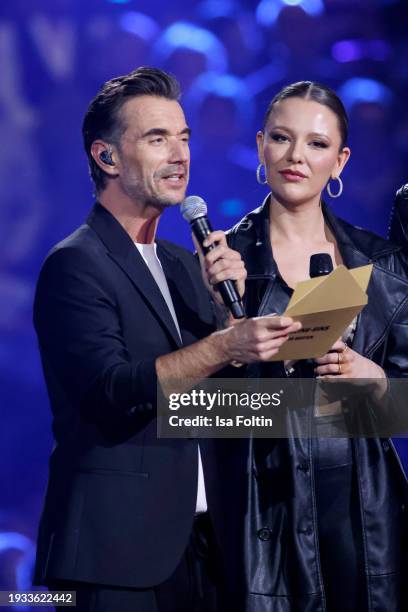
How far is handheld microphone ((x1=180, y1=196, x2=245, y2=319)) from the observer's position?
1.76 m

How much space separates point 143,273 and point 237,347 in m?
0.36

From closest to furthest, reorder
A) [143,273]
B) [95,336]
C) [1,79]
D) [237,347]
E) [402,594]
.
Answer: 1. [237,347]
2. [95,336]
3. [143,273]
4. [402,594]
5. [1,79]

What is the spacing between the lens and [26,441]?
2725mm

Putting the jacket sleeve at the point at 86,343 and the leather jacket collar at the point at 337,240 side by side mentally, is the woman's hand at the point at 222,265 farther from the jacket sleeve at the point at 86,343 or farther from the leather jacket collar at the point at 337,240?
the leather jacket collar at the point at 337,240

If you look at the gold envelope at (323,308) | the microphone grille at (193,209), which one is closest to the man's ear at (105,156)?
the microphone grille at (193,209)

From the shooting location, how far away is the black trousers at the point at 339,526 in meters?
2.03

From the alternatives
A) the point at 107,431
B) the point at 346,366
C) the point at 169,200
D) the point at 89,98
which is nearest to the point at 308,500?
the point at 346,366

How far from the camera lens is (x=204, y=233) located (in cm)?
185

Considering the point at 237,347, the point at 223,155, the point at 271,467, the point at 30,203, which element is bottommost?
the point at 271,467

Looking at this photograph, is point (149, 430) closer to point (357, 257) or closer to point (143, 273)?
point (143, 273)

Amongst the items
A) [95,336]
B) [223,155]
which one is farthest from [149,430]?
[223,155]

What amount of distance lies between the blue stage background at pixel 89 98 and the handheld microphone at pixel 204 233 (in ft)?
2.73

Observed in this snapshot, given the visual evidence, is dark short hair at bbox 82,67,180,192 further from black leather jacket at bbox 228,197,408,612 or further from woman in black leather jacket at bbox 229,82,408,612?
black leather jacket at bbox 228,197,408,612

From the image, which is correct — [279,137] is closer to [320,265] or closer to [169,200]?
[169,200]
